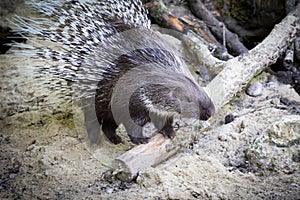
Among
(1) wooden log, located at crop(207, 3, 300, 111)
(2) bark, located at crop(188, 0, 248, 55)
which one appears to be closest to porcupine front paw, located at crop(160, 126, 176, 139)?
(1) wooden log, located at crop(207, 3, 300, 111)

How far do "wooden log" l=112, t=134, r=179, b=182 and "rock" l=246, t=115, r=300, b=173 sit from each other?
24.0 inches

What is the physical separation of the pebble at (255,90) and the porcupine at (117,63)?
2.98ft

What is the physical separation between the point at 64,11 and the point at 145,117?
109 centimetres

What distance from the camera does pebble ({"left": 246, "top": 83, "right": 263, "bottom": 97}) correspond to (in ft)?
11.5

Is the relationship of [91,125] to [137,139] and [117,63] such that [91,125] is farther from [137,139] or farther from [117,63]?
[117,63]

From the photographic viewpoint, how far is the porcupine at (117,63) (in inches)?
106

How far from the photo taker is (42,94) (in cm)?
346

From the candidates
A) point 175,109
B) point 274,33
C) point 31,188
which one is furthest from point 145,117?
point 274,33

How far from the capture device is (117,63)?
2.76 m

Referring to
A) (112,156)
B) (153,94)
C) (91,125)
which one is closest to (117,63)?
(153,94)

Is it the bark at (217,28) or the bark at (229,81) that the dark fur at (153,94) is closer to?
the bark at (229,81)

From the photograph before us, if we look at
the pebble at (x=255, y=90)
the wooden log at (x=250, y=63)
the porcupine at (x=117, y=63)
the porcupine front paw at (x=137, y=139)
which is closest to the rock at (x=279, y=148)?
the porcupine at (x=117, y=63)

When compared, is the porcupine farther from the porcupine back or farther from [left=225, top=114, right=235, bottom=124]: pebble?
[left=225, top=114, right=235, bottom=124]: pebble

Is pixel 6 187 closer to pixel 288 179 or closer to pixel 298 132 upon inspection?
pixel 288 179
